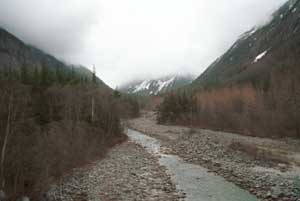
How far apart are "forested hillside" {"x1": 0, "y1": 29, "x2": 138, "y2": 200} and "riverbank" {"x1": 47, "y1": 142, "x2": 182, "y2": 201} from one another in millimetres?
1444

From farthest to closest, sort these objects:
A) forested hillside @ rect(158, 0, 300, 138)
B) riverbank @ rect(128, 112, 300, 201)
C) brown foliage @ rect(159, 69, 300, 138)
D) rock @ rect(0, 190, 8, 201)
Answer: forested hillside @ rect(158, 0, 300, 138)
brown foliage @ rect(159, 69, 300, 138)
riverbank @ rect(128, 112, 300, 201)
rock @ rect(0, 190, 8, 201)

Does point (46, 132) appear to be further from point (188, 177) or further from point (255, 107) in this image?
point (255, 107)

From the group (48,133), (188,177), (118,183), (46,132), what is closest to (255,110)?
(188,177)

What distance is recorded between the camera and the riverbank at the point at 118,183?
17.5 metres

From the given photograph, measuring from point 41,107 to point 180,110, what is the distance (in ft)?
172

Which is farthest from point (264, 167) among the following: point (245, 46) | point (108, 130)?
point (245, 46)

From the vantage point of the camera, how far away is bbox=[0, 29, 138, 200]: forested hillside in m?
15.8

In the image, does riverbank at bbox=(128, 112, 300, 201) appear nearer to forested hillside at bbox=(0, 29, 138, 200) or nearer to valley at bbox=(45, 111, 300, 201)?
valley at bbox=(45, 111, 300, 201)

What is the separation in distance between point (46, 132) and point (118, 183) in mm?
9980

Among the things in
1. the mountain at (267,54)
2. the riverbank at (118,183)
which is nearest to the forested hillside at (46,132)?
the riverbank at (118,183)

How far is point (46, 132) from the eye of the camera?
26.0 meters

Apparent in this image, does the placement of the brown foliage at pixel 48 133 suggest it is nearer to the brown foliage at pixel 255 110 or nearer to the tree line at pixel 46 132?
the tree line at pixel 46 132

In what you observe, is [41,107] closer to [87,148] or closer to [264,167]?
[87,148]

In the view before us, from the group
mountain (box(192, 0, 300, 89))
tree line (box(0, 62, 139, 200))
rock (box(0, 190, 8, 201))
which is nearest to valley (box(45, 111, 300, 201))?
tree line (box(0, 62, 139, 200))
